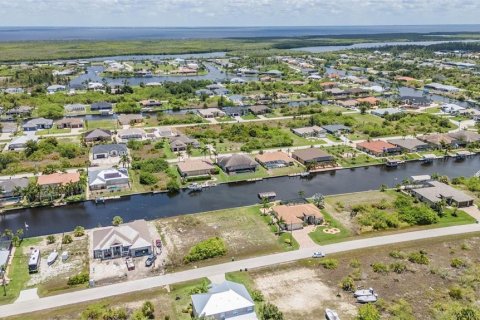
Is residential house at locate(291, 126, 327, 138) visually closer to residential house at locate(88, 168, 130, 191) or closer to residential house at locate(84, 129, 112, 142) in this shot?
residential house at locate(84, 129, 112, 142)

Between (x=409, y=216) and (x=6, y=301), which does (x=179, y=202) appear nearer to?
(x=6, y=301)

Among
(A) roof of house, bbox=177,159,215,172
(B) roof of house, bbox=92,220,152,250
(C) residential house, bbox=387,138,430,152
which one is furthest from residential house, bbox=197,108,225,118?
(B) roof of house, bbox=92,220,152,250

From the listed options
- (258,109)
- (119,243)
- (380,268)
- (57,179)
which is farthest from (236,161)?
(258,109)

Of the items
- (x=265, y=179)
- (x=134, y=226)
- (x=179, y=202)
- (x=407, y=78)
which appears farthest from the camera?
(x=407, y=78)

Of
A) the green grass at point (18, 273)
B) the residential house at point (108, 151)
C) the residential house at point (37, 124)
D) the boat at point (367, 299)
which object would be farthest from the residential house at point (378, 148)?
the residential house at point (37, 124)

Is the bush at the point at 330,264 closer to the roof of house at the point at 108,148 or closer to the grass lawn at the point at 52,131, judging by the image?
the roof of house at the point at 108,148

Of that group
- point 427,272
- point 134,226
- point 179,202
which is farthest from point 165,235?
point 427,272
